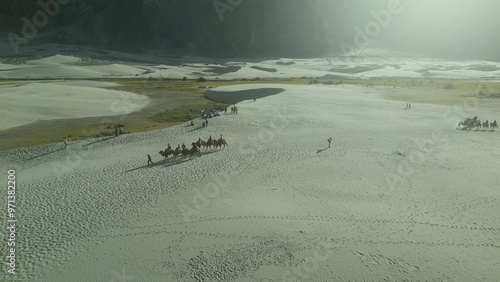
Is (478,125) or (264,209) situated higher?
(478,125)

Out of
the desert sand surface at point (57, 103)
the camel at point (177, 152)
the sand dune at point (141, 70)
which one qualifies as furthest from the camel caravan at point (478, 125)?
the sand dune at point (141, 70)

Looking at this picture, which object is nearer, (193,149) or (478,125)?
(193,149)

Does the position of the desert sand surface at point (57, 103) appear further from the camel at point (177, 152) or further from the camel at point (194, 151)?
the camel at point (194, 151)

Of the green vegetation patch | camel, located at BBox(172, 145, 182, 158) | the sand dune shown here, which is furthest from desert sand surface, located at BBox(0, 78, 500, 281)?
the sand dune

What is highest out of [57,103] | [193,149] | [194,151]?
[57,103]

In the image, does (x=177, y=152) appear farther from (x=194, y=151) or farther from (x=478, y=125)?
(x=478, y=125)

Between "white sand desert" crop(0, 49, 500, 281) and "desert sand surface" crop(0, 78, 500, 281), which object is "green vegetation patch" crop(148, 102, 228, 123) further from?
"white sand desert" crop(0, 49, 500, 281)

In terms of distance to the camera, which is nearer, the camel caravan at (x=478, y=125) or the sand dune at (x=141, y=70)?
the camel caravan at (x=478, y=125)

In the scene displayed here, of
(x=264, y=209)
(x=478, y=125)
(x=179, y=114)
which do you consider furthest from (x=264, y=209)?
(x=478, y=125)

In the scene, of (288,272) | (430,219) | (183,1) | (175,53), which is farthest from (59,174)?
(183,1)
